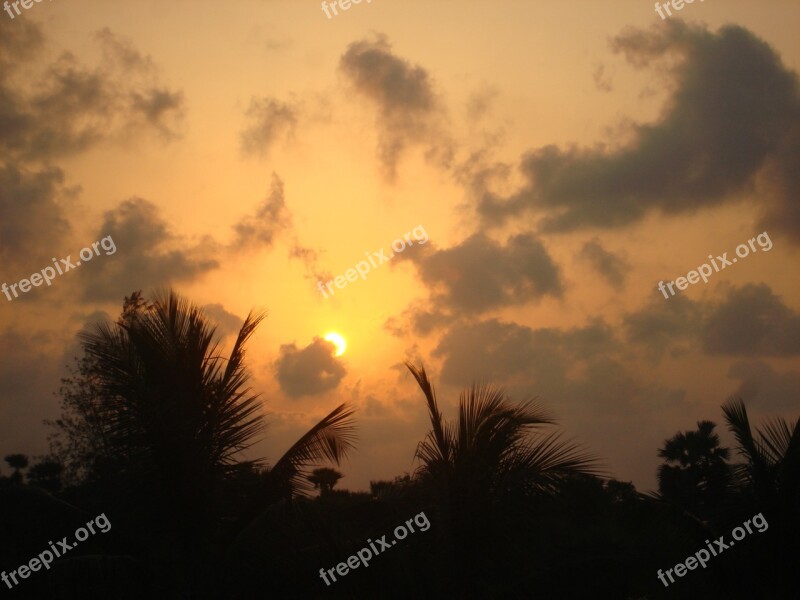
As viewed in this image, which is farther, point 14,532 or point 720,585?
point 720,585

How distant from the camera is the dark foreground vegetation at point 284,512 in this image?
401 inches

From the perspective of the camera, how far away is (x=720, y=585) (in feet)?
44.1

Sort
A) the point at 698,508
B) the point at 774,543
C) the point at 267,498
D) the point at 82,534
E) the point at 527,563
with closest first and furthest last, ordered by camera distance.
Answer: the point at 527,563, the point at 82,534, the point at 267,498, the point at 774,543, the point at 698,508

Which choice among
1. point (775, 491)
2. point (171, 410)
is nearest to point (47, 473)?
point (171, 410)

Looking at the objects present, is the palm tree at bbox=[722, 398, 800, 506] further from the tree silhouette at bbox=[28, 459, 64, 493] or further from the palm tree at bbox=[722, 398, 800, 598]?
the tree silhouette at bbox=[28, 459, 64, 493]

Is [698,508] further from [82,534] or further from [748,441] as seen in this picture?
[82,534]

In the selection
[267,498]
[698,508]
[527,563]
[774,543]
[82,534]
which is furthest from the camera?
[698,508]

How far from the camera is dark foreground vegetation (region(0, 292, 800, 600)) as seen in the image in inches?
401

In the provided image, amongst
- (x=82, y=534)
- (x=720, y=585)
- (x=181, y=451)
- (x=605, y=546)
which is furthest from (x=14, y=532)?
(x=720, y=585)

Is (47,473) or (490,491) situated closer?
(490,491)

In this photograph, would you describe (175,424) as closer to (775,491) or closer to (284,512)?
(284,512)

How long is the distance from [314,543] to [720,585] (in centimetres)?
753

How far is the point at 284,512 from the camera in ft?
36.9

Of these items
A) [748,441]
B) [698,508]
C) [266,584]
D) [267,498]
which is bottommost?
[698,508]
